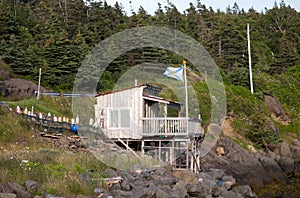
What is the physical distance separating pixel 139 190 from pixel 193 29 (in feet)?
148

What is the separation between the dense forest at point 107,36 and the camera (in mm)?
38188

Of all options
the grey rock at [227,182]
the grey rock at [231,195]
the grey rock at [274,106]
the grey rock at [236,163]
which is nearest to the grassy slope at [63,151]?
the grey rock at [274,106]

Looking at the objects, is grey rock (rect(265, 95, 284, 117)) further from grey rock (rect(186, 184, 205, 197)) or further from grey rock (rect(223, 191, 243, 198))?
grey rock (rect(186, 184, 205, 197))

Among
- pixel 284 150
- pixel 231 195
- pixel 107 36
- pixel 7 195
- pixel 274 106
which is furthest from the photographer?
pixel 107 36

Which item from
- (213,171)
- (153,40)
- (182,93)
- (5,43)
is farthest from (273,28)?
(213,171)

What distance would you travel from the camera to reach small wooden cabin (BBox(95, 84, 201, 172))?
21.8 meters

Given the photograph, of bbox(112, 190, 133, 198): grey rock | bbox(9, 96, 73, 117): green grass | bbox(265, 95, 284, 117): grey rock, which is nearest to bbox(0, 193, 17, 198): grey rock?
bbox(112, 190, 133, 198): grey rock

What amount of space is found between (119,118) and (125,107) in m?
0.61

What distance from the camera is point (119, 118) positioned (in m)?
22.2

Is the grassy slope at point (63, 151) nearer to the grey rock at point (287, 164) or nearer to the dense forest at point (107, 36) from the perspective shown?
the grey rock at point (287, 164)

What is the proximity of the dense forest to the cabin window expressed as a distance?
1554 cm

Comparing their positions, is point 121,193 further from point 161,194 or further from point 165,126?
point 165,126

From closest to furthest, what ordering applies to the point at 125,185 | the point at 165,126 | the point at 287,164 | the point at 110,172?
1. the point at 125,185
2. the point at 110,172
3. the point at 165,126
4. the point at 287,164

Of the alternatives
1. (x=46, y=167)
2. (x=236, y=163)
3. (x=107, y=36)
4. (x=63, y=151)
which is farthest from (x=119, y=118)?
(x=107, y=36)
